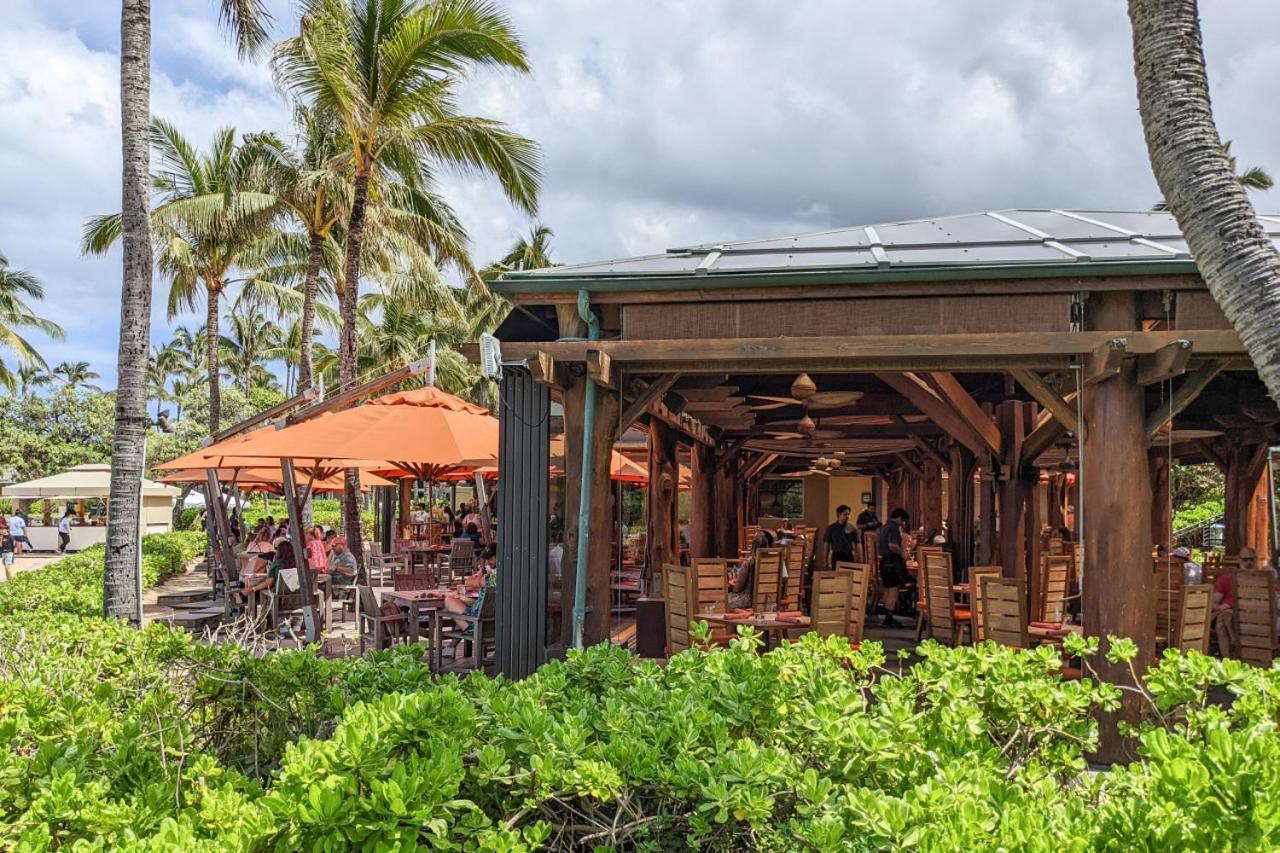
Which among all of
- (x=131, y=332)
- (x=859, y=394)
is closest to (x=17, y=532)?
(x=131, y=332)

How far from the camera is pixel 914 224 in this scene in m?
8.39

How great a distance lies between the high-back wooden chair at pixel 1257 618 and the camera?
26.4 feet

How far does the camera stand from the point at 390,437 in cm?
916

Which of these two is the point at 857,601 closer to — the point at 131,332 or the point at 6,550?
the point at 131,332

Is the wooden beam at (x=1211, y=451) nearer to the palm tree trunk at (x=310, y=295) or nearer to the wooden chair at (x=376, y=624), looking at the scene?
the wooden chair at (x=376, y=624)

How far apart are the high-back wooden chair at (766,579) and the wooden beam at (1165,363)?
4.12 m

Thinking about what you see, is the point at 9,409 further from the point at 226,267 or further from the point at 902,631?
the point at 902,631

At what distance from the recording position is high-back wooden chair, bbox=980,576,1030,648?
7.44m

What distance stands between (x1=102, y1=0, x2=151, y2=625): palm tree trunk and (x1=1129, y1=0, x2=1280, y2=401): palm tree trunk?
6255 mm

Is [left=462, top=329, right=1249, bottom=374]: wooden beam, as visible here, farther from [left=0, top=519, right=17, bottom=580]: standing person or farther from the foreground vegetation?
[left=0, top=519, right=17, bottom=580]: standing person

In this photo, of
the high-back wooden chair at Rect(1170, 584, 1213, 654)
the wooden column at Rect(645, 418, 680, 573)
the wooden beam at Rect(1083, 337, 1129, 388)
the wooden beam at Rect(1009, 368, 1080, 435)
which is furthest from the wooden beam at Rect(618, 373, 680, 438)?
the wooden column at Rect(645, 418, 680, 573)

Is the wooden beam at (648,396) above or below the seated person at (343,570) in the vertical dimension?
above

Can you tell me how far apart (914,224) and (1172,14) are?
161 inches

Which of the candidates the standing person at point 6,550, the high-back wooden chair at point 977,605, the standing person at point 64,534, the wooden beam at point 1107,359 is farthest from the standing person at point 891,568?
the standing person at point 64,534
